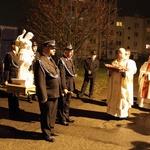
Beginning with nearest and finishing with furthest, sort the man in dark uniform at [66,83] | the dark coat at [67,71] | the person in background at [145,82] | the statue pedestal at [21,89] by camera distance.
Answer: the statue pedestal at [21,89] < the dark coat at [67,71] < the man in dark uniform at [66,83] < the person in background at [145,82]

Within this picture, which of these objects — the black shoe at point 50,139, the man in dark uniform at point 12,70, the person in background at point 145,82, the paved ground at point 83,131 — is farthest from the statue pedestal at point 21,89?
the person in background at point 145,82

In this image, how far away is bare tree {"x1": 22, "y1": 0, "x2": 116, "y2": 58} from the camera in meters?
15.0

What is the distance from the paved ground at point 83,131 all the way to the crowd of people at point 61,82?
0.27 metres

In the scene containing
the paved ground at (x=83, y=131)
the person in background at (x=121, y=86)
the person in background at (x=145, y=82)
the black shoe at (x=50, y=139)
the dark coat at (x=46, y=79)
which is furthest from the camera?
the person in background at (x=145, y=82)

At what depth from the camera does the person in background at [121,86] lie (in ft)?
25.6

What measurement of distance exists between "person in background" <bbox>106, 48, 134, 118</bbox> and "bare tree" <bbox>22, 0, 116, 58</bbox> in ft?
24.4

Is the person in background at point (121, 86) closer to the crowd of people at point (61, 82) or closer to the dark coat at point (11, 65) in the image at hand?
the crowd of people at point (61, 82)

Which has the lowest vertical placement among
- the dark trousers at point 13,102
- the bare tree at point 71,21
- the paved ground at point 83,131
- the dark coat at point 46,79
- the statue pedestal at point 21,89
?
the paved ground at point 83,131

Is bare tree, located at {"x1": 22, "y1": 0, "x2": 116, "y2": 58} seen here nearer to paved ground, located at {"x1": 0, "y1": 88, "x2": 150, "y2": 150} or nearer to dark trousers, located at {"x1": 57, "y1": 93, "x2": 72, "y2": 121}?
paved ground, located at {"x1": 0, "y1": 88, "x2": 150, "y2": 150}

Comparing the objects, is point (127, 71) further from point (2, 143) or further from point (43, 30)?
point (43, 30)

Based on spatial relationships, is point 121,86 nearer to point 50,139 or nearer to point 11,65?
point 50,139

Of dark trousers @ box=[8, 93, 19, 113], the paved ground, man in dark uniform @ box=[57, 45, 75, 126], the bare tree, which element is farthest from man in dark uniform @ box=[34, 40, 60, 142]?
the bare tree

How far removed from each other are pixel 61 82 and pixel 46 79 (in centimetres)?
90

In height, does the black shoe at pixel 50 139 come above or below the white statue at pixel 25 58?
below
